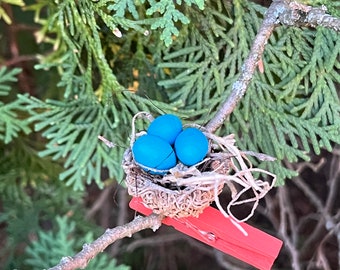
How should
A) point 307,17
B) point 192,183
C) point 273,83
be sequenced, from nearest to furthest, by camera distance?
point 192,183 → point 307,17 → point 273,83

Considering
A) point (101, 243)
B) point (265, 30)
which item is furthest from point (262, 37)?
point (101, 243)

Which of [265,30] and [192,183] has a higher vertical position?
[265,30]

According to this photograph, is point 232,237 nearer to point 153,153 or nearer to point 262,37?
point 153,153

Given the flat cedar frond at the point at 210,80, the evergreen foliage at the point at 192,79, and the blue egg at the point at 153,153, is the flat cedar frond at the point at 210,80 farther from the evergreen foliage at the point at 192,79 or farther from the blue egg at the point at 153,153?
the blue egg at the point at 153,153

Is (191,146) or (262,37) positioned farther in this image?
(262,37)

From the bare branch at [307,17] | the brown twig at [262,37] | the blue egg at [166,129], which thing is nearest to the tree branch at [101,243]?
the brown twig at [262,37]

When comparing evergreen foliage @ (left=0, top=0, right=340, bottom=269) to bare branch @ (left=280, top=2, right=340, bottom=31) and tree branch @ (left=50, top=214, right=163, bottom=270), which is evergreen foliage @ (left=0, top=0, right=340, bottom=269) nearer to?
bare branch @ (left=280, top=2, right=340, bottom=31)
